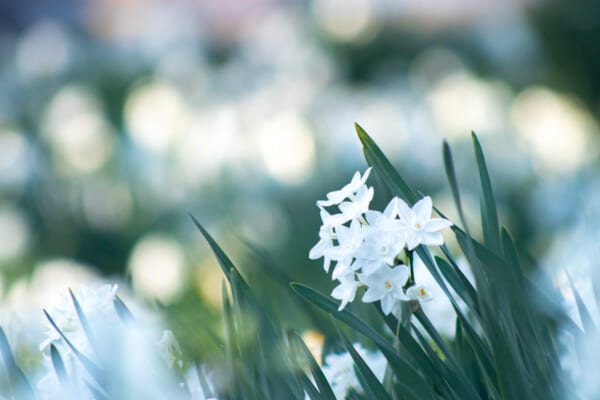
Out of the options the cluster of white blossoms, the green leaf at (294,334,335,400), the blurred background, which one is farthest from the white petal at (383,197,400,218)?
the blurred background

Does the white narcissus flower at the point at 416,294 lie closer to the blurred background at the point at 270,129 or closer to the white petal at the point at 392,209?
the white petal at the point at 392,209

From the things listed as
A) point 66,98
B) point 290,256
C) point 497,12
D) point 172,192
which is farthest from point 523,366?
point 497,12

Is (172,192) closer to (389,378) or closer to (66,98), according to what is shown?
(66,98)

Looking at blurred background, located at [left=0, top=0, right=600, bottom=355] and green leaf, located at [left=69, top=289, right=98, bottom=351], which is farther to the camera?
blurred background, located at [left=0, top=0, right=600, bottom=355]

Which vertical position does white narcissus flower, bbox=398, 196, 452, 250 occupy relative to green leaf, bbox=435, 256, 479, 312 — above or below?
above

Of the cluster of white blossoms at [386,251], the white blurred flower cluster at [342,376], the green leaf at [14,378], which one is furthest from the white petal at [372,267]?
the green leaf at [14,378]

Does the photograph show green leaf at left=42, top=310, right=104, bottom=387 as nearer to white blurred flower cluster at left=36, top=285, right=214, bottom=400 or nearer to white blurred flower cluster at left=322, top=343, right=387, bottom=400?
white blurred flower cluster at left=36, top=285, right=214, bottom=400

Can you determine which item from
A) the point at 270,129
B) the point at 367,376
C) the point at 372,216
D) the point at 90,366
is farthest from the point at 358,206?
the point at 270,129

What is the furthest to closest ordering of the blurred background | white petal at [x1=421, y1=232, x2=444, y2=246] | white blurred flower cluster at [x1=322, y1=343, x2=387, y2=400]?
1. the blurred background
2. white blurred flower cluster at [x1=322, y1=343, x2=387, y2=400]
3. white petal at [x1=421, y1=232, x2=444, y2=246]
